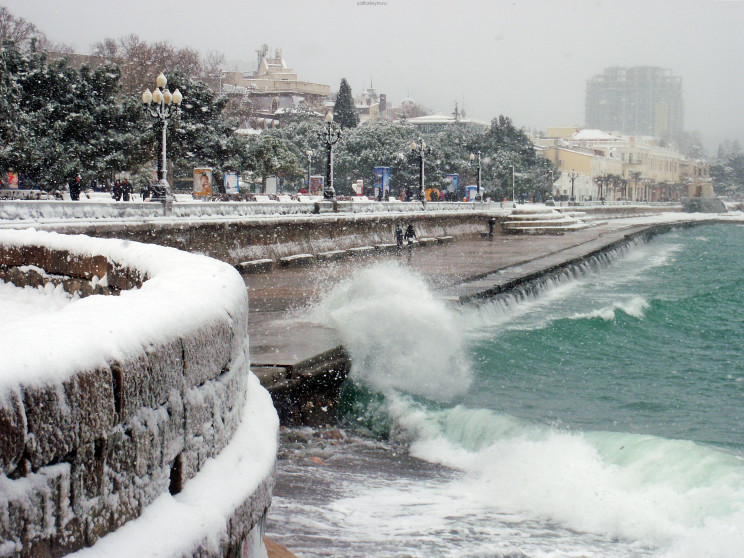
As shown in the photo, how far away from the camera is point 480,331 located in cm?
1554

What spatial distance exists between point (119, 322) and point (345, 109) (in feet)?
245

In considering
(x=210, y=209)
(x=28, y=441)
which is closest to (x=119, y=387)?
(x=28, y=441)

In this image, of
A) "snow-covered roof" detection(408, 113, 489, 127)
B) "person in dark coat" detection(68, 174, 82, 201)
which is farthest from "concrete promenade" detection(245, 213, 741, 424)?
"snow-covered roof" detection(408, 113, 489, 127)

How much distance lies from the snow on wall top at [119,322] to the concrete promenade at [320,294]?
4.90m

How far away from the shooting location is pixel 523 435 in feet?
30.1

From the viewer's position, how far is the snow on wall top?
1.86 meters

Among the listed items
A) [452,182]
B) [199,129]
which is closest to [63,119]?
[199,129]

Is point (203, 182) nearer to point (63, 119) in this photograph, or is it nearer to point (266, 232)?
point (63, 119)

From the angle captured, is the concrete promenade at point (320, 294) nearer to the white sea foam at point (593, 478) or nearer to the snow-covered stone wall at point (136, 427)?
the white sea foam at point (593, 478)

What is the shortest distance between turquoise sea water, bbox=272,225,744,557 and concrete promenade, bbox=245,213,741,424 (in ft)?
1.58

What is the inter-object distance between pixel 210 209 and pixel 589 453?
1584cm

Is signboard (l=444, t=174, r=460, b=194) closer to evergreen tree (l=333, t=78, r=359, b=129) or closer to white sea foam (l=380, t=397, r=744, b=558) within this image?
evergreen tree (l=333, t=78, r=359, b=129)

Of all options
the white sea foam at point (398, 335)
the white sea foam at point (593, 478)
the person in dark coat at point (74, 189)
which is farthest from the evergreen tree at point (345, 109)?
the white sea foam at point (593, 478)

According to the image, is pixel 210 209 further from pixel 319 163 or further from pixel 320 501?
pixel 319 163
